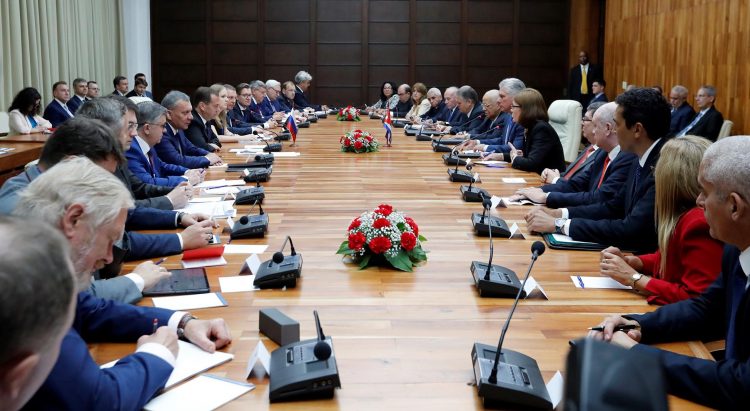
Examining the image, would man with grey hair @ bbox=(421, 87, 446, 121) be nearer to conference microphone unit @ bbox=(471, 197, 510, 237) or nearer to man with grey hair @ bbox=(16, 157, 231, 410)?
conference microphone unit @ bbox=(471, 197, 510, 237)

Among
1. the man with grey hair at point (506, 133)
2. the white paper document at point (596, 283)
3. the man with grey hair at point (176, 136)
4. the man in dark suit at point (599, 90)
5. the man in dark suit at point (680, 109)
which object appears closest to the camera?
the white paper document at point (596, 283)

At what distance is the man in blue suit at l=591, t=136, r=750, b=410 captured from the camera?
5.87ft

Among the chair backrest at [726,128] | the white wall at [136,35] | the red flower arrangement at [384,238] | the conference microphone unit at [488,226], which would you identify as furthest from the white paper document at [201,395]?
the white wall at [136,35]

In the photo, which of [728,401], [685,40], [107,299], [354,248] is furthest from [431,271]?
[685,40]

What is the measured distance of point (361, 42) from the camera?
52.6ft

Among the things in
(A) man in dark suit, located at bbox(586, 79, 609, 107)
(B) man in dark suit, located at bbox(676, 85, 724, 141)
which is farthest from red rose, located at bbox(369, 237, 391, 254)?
(A) man in dark suit, located at bbox(586, 79, 609, 107)

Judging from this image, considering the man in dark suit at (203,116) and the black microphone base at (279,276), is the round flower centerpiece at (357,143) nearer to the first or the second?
the man in dark suit at (203,116)

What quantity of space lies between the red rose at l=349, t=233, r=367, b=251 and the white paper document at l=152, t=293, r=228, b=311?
56 centimetres

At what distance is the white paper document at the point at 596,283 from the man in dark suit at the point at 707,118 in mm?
7315

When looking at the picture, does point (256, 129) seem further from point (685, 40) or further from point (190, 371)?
point (190, 371)

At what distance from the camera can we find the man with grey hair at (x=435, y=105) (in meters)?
11.7

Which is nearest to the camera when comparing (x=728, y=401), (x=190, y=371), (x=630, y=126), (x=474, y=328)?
(x=728, y=401)

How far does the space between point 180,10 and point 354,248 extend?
13.8 meters

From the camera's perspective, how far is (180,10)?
15.7 m
